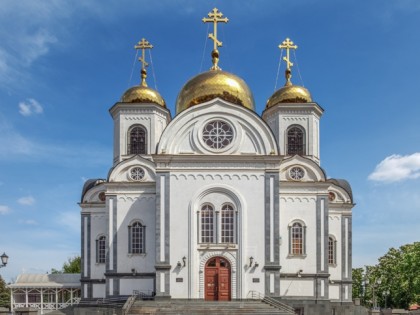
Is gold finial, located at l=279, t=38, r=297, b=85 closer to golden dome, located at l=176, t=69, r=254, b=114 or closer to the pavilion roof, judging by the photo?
golden dome, located at l=176, t=69, r=254, b=114

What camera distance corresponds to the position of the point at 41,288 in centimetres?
4362

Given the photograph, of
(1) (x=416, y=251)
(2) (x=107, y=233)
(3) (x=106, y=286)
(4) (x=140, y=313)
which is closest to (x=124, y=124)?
(2) (x=107, y=233)

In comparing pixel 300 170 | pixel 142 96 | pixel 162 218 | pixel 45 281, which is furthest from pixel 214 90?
pixel 45 281

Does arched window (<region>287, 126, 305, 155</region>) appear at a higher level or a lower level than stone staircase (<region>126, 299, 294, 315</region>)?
higher

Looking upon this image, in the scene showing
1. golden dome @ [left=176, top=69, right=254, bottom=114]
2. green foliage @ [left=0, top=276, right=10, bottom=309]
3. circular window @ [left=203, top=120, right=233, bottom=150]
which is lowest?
green foliage @ [left=0, top=276, right=10, bottom=309]

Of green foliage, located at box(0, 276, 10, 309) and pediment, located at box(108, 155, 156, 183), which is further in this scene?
green foliage, located at box(0, 276, 10, 309)

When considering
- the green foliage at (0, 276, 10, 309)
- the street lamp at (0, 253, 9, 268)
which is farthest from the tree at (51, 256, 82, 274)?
the street lamp at (0, 253, 9, 268)

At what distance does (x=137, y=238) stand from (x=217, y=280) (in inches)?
233

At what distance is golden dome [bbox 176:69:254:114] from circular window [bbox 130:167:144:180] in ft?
13.4

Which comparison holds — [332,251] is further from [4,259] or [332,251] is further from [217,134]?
[4,259]

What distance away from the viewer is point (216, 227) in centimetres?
3203

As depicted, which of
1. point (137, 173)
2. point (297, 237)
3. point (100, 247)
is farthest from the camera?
point (100, 247)

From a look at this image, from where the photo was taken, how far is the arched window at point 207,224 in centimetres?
3197

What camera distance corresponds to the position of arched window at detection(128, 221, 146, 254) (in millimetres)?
34969
